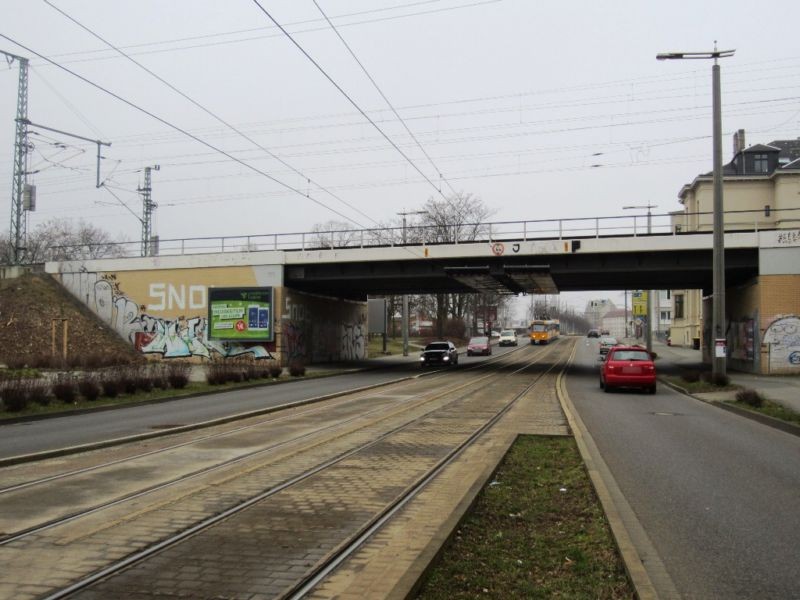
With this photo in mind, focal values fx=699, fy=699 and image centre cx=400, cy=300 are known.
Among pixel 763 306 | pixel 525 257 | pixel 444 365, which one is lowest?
pixel 444 365

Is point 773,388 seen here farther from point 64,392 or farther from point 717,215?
point 64,392

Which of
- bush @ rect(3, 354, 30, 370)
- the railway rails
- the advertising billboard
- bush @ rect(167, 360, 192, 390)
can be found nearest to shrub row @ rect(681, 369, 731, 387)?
the railway rails

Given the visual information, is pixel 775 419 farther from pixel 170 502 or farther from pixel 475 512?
pixel 170 502

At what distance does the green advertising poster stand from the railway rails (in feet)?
78.2

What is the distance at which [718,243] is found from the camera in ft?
74.1

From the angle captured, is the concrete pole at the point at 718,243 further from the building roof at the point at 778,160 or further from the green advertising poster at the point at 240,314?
the building roof at the point at 778,160

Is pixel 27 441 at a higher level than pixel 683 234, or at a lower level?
lower

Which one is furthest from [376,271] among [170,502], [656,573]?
[656,573]

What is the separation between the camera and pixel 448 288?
149ft

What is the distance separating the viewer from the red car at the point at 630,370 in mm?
22938

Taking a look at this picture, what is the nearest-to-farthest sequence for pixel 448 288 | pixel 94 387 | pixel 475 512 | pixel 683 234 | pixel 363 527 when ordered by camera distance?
pixel 363 527 < pixel 475 512 < pixel 94 387 < pixel 683 234 < pixel 448 288

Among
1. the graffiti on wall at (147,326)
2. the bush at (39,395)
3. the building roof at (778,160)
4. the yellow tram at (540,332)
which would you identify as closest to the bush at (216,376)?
the bush at (39,395)

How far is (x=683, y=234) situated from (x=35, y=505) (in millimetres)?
29698

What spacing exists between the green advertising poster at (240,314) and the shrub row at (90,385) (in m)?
12.5
